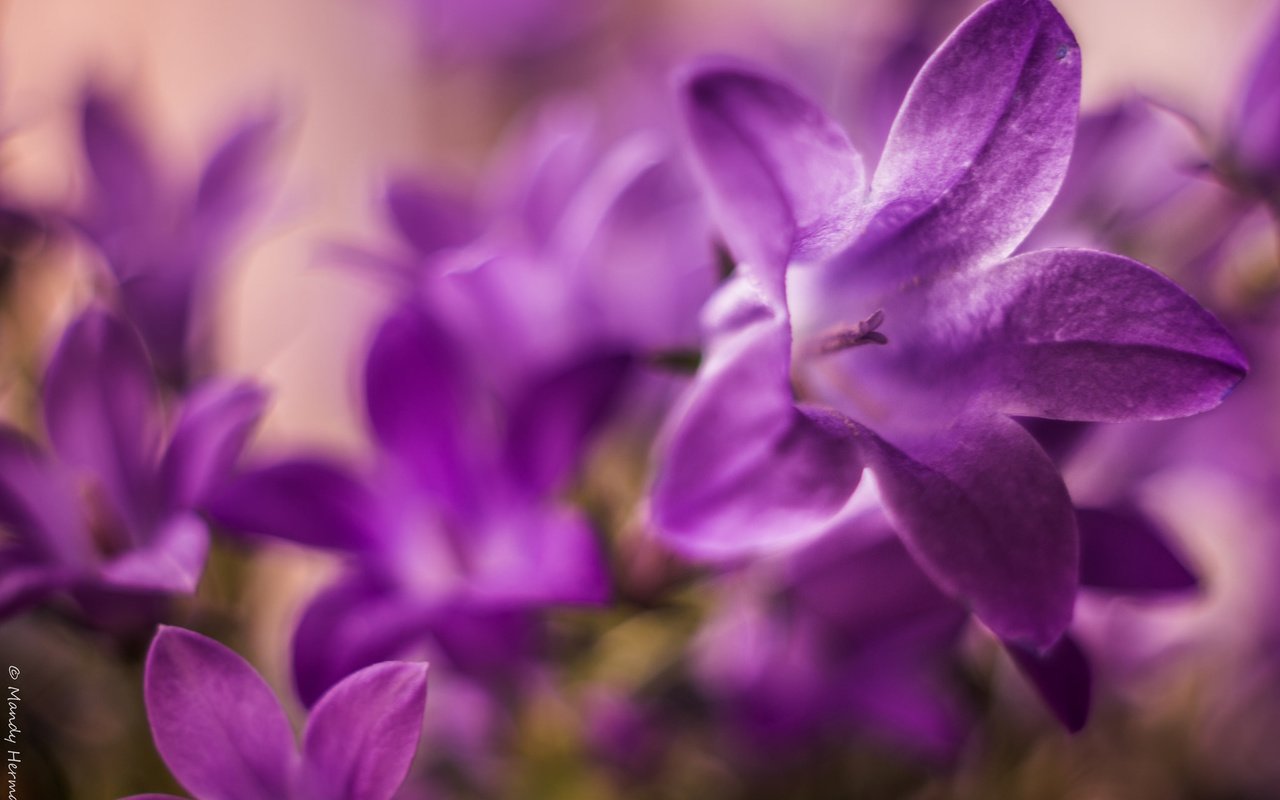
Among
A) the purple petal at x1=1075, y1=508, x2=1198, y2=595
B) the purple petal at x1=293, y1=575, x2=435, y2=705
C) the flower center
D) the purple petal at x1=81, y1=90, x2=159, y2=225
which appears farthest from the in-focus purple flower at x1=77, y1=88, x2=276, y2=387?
the purple petal at x1=1075, y1=508, x2=1198, y2=595

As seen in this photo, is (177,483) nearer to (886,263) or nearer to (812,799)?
(886,263)

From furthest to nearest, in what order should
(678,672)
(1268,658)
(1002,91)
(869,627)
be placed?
(1268,658) < (678,672) < (869,627) < (1002,91)

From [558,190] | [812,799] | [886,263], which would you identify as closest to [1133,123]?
[886,263]

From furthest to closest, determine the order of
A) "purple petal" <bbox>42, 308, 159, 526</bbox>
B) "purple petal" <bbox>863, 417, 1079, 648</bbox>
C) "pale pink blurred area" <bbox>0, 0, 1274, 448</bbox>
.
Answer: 1. "pale pink blurred area" <bbox>0, 0, 1274, 448</bbox>
2. "purple petal" <bbox>42, 308, 159, 526</bbox>
3. "purple petal" <bbox>863, 417, 1079, 648</bbox>

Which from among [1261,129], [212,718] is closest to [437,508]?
[212,718]

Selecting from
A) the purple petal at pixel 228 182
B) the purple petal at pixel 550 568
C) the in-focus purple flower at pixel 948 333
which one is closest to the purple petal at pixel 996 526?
the in-focus purple flower at pixel 948 333

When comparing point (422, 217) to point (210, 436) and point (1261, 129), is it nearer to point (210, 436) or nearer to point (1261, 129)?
point (210, 436)

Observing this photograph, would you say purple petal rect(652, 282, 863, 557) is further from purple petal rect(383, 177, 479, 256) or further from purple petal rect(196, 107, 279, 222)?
purple petal rect(196, 107, 279, 222)
